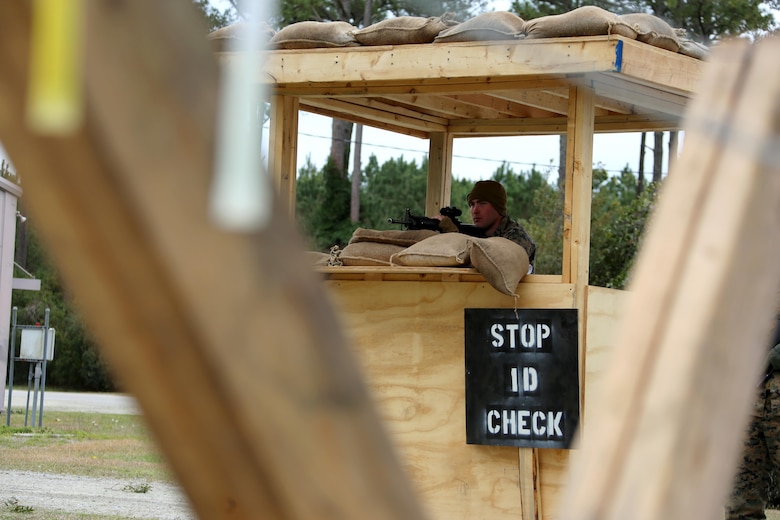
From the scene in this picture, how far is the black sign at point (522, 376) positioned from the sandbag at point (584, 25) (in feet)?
4.12

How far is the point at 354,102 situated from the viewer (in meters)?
6.49

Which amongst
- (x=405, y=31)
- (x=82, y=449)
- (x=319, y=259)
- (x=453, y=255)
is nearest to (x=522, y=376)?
(x=453, y=255)

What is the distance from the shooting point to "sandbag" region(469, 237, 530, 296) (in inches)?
190

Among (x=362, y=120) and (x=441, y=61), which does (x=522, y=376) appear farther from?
(x=362, y=120)

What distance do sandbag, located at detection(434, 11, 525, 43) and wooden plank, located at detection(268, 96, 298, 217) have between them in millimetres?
1109

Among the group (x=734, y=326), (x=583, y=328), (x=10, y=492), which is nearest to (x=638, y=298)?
(x=734, y=326)

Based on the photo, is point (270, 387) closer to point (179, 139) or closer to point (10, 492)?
point (179, 139)

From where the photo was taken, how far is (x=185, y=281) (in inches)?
34.8

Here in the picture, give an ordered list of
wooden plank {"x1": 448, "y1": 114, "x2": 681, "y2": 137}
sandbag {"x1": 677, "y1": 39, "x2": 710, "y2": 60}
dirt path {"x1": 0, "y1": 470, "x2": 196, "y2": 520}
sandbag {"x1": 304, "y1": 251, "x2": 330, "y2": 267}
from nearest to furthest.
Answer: sandbag {"x1": 677, "y1": 39, "x2": 710, "y2": 60} → sandbag {"x1": 304, "y1": 251, "x2": 330, "y2": 267} → wooden plank {"x1": 448, "y1": 114, "x2": 681, "y2": 137} → dirt path {"x1": 0, "y1": 470, "x2": 196, "y2": 520}

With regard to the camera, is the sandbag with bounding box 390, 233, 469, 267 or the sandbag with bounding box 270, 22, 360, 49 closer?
the sandbag with bounding box 390, 233, 469, 267

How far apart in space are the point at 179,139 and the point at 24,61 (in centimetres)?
15

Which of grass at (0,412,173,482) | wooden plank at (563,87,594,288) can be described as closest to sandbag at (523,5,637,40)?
wooden plank at (563,87,594,288)

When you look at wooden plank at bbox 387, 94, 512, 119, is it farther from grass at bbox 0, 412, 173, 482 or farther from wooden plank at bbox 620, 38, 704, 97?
grass at bbox 0, 412, 173, 482

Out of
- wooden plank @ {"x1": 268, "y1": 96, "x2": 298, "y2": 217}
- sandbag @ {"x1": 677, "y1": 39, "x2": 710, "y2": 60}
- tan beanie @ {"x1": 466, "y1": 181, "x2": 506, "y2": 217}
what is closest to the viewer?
sandbag @ {"x1": 677, "y1": 39, "x2": 710, "y2": 60}
